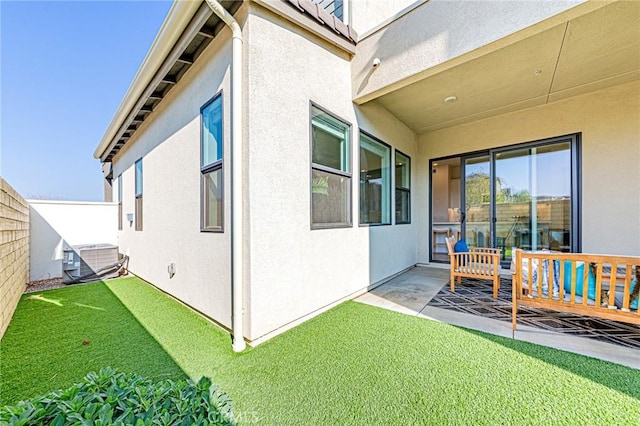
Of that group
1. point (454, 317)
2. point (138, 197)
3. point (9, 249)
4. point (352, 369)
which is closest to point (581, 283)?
point (454, 317)

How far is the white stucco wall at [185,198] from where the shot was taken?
10.00 ft

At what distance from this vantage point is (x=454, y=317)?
320cm

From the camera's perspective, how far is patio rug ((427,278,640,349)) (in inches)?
104

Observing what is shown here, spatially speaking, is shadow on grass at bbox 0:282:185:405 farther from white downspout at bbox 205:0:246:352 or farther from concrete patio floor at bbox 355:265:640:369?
concrete patio floor at bbox 355:265:640:369

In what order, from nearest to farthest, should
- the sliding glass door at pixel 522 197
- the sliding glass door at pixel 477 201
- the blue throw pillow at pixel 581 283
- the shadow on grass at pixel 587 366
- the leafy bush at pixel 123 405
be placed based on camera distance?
the leafy bush at pixel 123 405
the shadow on grass at pixel 587 366
the blue throw pillow at pixel 581 283
the sliding glass door at pixel 522 197
the sliding glass door at pixel 477 201

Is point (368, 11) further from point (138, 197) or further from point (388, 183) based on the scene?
point (138, 197)

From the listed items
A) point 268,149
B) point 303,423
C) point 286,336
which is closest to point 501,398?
point 303,423

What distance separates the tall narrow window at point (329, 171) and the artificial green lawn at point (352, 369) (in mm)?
1380

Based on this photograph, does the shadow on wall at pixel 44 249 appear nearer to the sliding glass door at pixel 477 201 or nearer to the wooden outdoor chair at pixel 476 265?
the wooden outdoor chair at pixel 476 265

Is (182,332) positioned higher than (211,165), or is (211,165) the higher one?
(211,165)

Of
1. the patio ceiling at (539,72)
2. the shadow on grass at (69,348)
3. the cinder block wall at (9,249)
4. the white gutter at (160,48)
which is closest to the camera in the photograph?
the shadow on grass at (69,348)

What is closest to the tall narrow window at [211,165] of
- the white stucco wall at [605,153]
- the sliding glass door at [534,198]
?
the sliding glass door at [534,198]

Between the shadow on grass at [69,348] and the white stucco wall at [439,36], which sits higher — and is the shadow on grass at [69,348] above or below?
below

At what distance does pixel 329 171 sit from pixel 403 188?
3.03 m
